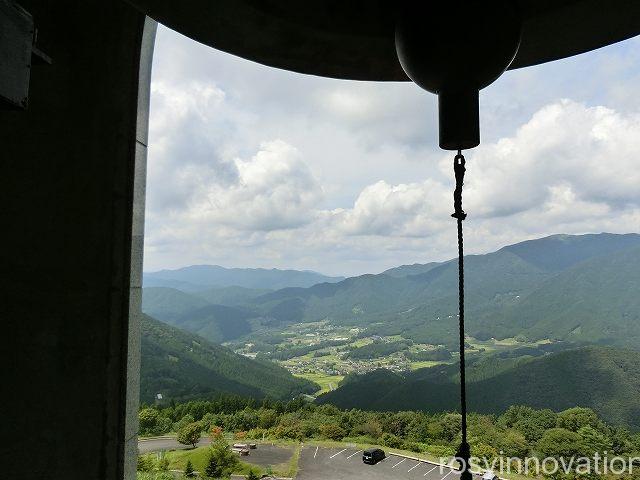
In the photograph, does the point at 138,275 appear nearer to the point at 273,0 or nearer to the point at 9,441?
the point at 9,441

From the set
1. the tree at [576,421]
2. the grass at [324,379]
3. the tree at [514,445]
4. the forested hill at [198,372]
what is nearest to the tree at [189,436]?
the tree at [514,445]

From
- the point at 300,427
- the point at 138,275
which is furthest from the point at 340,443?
the point at 138,275

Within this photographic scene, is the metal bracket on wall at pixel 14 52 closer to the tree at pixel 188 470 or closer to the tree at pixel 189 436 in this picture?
the tree at pixel 188 470

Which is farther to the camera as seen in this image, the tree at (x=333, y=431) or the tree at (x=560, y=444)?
the tree at (x=333, y=431)

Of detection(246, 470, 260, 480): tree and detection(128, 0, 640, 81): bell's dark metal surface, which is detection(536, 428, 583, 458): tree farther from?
detection(128, 0, 640, 81): bell's dark metal surface

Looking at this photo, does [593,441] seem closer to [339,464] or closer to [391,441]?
[391,441]

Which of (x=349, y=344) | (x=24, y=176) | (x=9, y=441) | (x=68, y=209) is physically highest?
(x=24, y=176)
